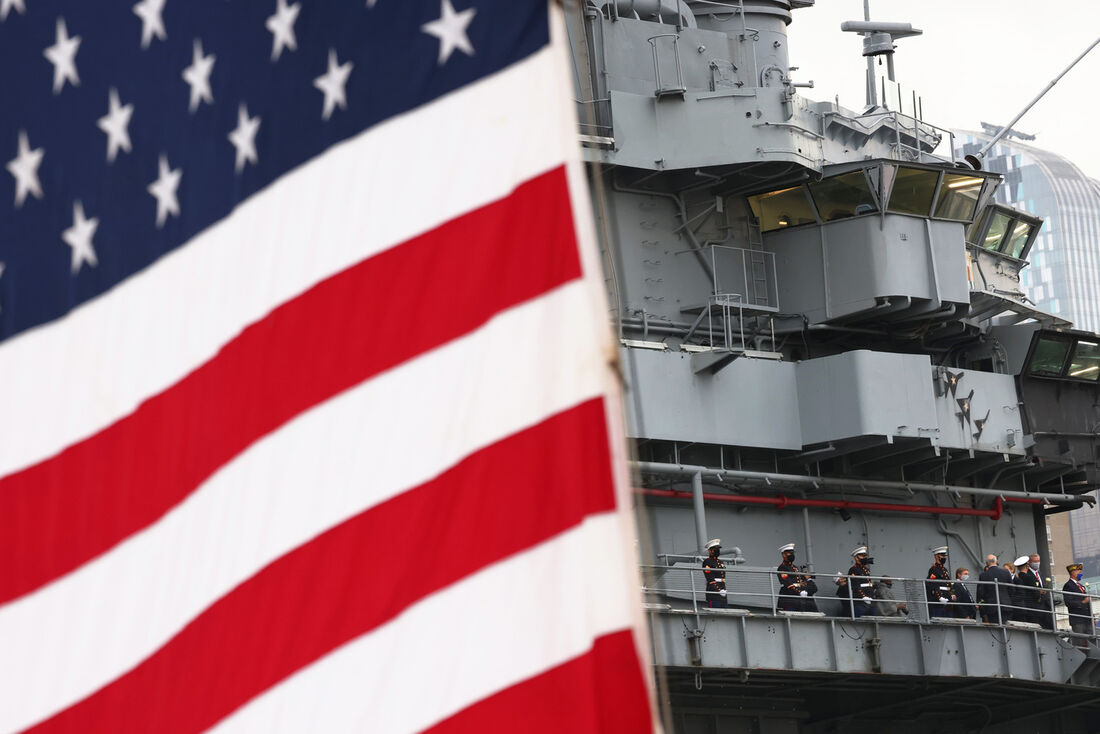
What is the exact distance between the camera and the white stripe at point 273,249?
4.43m

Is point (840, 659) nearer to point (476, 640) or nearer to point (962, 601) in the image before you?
point (962, 601)

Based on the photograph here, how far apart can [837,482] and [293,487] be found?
66.0ft

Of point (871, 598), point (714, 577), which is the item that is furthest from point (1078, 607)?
point (714, 577)

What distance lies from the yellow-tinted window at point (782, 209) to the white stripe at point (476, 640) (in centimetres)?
2060

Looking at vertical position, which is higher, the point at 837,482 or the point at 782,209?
the point at 782,209

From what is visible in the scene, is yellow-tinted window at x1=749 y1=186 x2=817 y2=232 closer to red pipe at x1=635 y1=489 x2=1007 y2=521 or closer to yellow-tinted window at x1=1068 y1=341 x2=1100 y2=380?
red pipe at x1=635 y1=489 x2=1007 y2=521

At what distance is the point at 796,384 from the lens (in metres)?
23.9

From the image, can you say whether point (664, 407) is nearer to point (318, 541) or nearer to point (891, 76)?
point (891, 76)

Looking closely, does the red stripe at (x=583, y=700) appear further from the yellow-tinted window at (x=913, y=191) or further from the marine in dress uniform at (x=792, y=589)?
the yellow-tinted window at (x=913, y=191)

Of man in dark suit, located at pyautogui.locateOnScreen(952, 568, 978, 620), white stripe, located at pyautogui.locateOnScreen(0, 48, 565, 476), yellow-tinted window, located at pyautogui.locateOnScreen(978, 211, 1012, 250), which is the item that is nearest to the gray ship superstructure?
man in dark suit, located at pyautogui.locateOnScreen(952, 568, 978, 620)

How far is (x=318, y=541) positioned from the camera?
4.45m

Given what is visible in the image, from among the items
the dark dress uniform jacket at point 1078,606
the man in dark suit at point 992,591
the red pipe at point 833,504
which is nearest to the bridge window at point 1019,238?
the red pipe at point 833,504

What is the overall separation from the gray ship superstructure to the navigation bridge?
0.04 m

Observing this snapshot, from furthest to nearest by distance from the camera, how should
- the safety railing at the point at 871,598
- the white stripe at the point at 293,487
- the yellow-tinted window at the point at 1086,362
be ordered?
1. the yellow-tinted window at the point at 1086,362
2. the safety railing at the point at 871,598
3. the white stripe at the point at 293,487
